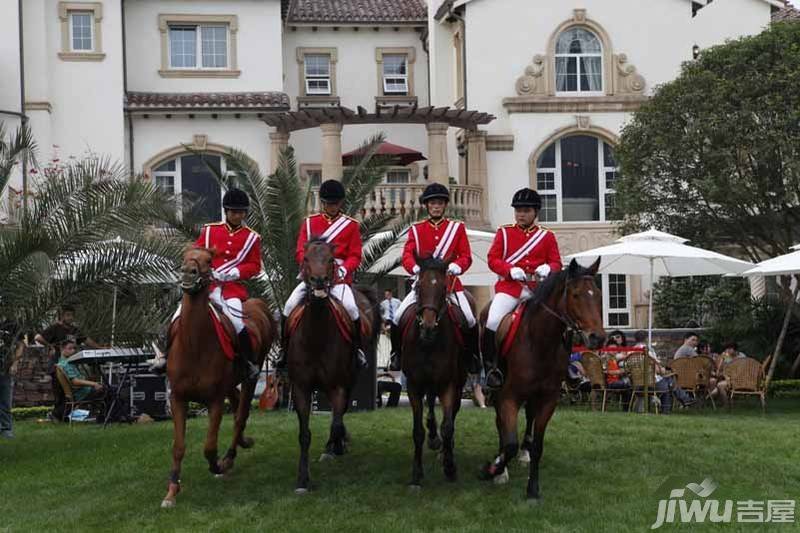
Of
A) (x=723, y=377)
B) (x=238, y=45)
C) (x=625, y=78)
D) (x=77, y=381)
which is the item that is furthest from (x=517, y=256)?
(x=238, y=45)

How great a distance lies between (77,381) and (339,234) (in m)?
8.35

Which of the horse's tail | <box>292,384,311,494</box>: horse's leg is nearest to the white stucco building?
the horse's tail

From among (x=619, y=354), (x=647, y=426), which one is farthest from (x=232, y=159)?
(x=647, y=426)

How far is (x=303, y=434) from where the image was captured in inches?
456

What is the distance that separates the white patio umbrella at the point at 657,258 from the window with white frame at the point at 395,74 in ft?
55.3

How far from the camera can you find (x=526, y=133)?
34.6 meters

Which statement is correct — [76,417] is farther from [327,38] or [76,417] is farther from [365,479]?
[327,38]

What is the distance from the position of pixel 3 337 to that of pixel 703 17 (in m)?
25.8

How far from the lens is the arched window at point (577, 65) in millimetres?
34875

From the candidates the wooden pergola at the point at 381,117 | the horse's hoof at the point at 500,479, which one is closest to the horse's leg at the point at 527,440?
the horse's hoof at the point at 500,479

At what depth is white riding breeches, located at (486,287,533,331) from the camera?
11758 millimetres

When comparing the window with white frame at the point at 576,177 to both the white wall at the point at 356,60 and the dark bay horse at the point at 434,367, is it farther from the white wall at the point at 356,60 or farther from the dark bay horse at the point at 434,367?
the dark bay horse at the point at 434,367

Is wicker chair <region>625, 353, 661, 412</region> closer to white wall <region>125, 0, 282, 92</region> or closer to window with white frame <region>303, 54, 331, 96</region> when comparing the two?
white wall <region>125, 0, 282, 92</region>

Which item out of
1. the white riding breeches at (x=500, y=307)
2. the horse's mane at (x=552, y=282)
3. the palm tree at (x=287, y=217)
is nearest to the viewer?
the horse's mane at (x=552, y=282)
